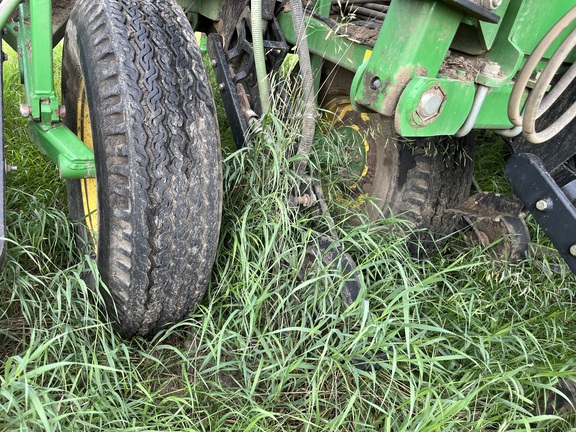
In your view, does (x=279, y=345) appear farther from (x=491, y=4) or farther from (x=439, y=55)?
(x=491, y=4)

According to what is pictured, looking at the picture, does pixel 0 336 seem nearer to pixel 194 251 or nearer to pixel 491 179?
pixel 194 251

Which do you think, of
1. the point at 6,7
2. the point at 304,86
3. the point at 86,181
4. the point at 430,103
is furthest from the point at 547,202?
the point at 6,7

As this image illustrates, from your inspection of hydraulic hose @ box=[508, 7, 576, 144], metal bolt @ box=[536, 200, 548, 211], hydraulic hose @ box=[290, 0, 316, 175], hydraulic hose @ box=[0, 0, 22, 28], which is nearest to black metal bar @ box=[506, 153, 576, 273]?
metal bolt @ box=[536, 200, 548, 211]

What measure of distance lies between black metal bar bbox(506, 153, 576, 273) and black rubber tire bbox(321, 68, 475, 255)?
0.51m

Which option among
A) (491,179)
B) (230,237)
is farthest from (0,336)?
(491,179)

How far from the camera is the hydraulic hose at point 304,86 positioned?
1.78 metres

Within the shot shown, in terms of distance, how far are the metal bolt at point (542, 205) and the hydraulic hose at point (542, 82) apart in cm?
19

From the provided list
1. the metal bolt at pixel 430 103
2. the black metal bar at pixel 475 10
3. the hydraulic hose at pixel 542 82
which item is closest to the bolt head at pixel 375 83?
the metal bolt at pixel 430 103

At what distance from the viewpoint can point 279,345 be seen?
158 centimetres

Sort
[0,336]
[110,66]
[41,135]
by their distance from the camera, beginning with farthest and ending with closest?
[41,135] → [0,336] → [110,66]

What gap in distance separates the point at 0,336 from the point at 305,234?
40.1 inches

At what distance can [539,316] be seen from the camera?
75.7 inches

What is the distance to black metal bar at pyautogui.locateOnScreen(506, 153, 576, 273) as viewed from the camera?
1.56 meters

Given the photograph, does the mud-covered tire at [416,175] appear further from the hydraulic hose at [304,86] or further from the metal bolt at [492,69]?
the metal bolt at [492,69]
